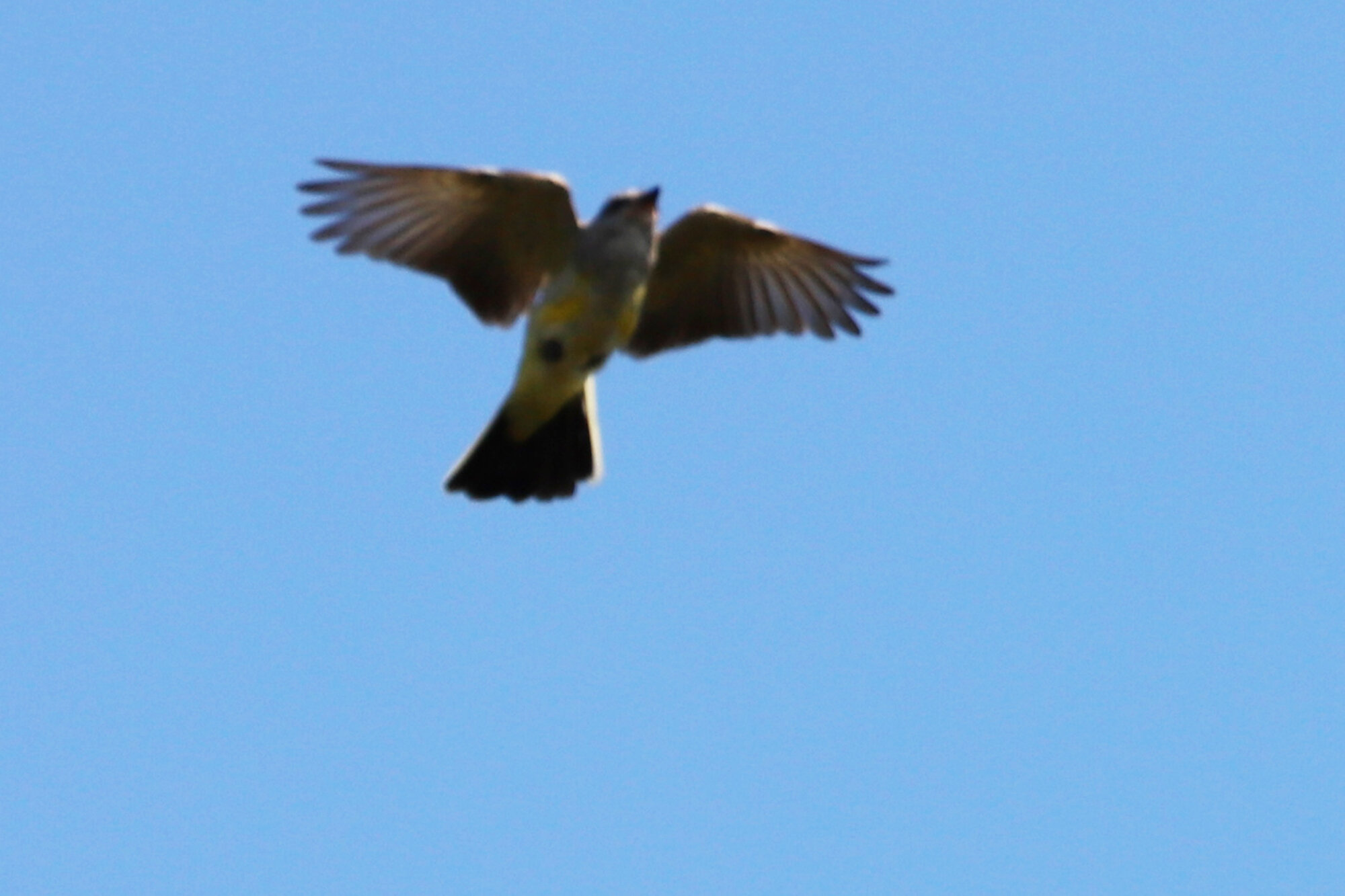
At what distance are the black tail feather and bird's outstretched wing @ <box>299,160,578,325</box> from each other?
89 centimetres

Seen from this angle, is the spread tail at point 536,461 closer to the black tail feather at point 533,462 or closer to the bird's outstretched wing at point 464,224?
the black tail feather at point 533,462

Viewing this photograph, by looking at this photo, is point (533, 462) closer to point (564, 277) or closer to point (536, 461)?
point (536, 461)

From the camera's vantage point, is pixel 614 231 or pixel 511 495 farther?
pixel 511 495

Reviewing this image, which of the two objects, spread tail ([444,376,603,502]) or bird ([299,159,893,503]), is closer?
bird ([299,159,893,503])

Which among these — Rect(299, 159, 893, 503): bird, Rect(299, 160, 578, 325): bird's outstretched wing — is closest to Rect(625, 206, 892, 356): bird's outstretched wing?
Rect(299, 159, 893, 503): bird

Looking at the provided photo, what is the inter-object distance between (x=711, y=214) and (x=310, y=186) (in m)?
2.87

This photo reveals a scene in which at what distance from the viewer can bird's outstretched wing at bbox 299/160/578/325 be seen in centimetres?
1620

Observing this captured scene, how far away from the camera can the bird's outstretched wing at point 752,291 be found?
56.7ft

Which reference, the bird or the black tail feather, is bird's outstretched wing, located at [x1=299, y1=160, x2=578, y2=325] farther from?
the black tail feather

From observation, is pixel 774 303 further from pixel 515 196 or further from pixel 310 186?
pixel 310 186

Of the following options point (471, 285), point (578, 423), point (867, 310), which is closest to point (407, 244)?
point (471, 285)

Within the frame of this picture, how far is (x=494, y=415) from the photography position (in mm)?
16984

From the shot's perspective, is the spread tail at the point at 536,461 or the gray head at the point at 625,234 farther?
the spread tail at the point at 536,461

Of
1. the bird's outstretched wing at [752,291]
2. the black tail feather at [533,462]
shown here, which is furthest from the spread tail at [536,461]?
the bird's outstretched wing at [752,291]
